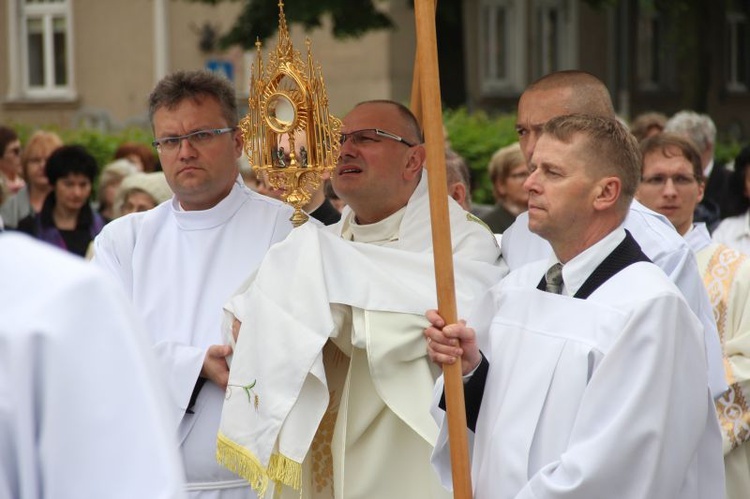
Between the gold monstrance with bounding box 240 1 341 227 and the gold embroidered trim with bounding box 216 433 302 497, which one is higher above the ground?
the gold monstrance with bounding box 240 1 341 227

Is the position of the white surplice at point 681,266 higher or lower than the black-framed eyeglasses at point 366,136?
lower

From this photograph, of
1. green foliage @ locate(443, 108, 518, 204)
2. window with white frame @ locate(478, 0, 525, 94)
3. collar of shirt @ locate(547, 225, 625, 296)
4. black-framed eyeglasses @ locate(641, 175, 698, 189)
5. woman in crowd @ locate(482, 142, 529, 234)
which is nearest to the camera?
collar of shirt @ locate(547, 225, 625, 296)

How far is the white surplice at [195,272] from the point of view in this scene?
4.20 m

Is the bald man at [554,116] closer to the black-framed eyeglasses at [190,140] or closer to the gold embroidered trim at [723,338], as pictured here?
the gold embroidered trim at [723,338]

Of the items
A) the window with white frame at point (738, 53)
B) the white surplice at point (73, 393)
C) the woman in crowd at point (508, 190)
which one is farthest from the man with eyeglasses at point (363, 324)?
the window with white frame at point (738, 53)

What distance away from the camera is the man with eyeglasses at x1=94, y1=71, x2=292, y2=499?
4.21 m

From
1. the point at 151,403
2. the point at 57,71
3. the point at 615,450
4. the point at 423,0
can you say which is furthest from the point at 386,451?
the point at 57,71

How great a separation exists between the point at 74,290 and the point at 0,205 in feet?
22.7

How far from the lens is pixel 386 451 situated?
402cm

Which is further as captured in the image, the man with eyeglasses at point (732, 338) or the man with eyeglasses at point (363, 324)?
the man with eyeglasses at point (732, 338)

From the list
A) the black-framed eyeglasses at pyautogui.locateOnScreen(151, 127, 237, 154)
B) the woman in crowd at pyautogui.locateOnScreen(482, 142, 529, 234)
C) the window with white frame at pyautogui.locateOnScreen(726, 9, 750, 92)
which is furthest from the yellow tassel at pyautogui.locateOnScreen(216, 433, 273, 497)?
the window with white frame at pyautogui.locateOnScreen(726, 9, 750, 92)

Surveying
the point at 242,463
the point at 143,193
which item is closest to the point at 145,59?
the point at 143,193

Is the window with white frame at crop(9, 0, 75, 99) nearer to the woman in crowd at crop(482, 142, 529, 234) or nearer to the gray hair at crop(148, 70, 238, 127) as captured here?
the woman in crowd at crop(482, 142, 529, 234)

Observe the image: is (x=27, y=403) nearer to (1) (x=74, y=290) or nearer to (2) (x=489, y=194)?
(1) (x=74, y=290)
